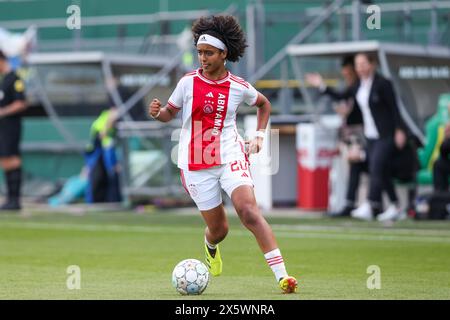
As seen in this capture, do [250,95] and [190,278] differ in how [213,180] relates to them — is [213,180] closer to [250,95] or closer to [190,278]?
[250,95]

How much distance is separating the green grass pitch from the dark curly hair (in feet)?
6.28

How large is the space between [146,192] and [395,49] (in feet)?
17.4

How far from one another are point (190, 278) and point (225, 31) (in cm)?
206

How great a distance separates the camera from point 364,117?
18.2m

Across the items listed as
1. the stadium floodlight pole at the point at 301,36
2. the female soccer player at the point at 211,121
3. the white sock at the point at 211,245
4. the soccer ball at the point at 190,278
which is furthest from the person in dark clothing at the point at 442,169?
the soccer ball at the point at 190,278

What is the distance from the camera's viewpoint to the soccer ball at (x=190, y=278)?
9133 mm

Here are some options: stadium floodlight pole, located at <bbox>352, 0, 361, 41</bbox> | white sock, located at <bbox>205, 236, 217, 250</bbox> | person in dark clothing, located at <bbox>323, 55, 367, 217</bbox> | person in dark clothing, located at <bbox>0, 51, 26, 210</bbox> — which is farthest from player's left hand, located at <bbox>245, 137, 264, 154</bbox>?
person in dark clothing, located at <bbox>0, 51, 26, 210</bbox>

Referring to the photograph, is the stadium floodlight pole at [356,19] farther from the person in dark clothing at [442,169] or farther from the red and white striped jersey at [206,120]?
the red and white striped jersey at [206,120]

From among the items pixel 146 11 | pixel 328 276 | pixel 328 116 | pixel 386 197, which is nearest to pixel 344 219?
pixel 386 197

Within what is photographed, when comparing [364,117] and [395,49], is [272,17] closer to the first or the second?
[395,49]

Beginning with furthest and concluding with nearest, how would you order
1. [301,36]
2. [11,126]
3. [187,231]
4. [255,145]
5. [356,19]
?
[301,36], [11,126], [356,19], [187,231], [255,145]

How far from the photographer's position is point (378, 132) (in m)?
17.8

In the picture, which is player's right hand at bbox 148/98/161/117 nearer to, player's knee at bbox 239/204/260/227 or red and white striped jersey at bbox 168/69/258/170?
red and white striped jersey at bbox 168/69/258/170

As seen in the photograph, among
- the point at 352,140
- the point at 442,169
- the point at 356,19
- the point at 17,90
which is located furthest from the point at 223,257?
the point at 17,90
